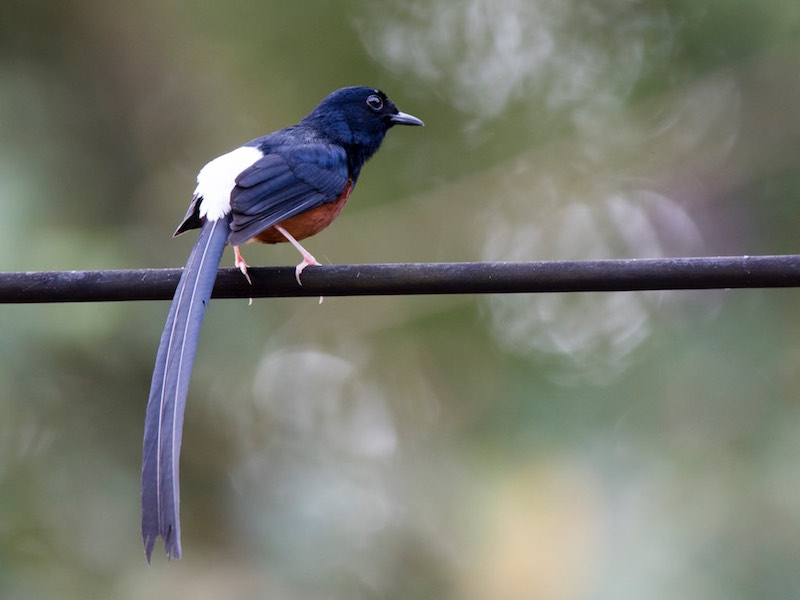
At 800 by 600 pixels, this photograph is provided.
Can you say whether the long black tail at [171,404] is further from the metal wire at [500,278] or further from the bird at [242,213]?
the metal wire at [500,278]

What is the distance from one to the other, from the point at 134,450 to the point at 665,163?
3.79 meters

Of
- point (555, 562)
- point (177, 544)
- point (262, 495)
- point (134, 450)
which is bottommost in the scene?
point (555, 562)

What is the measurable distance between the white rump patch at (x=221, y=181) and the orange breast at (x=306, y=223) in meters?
0.28

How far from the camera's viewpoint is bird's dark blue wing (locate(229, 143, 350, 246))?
3.64 m

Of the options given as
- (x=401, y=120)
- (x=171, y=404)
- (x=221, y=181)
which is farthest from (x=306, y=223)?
(x=171, y=404)

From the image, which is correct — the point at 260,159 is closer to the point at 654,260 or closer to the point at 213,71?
the point at 654,260

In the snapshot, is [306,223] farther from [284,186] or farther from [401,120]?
[401,120]

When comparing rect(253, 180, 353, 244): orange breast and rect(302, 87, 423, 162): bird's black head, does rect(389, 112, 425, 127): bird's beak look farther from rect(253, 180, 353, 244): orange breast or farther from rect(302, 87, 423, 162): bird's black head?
rect(253, 180, 353, 244): orange breast

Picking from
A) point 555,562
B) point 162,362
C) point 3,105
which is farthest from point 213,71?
point 162,362

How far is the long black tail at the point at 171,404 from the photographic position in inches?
97.9

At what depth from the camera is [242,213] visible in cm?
363

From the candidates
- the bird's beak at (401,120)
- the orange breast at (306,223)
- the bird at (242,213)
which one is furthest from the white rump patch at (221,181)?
the bird's beak at (401,120)

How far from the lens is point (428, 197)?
648cm

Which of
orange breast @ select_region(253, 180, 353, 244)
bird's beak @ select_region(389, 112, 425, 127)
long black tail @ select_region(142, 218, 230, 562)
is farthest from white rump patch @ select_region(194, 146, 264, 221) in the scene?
bird's beak @ select_region(389, 112, 425, 127)
